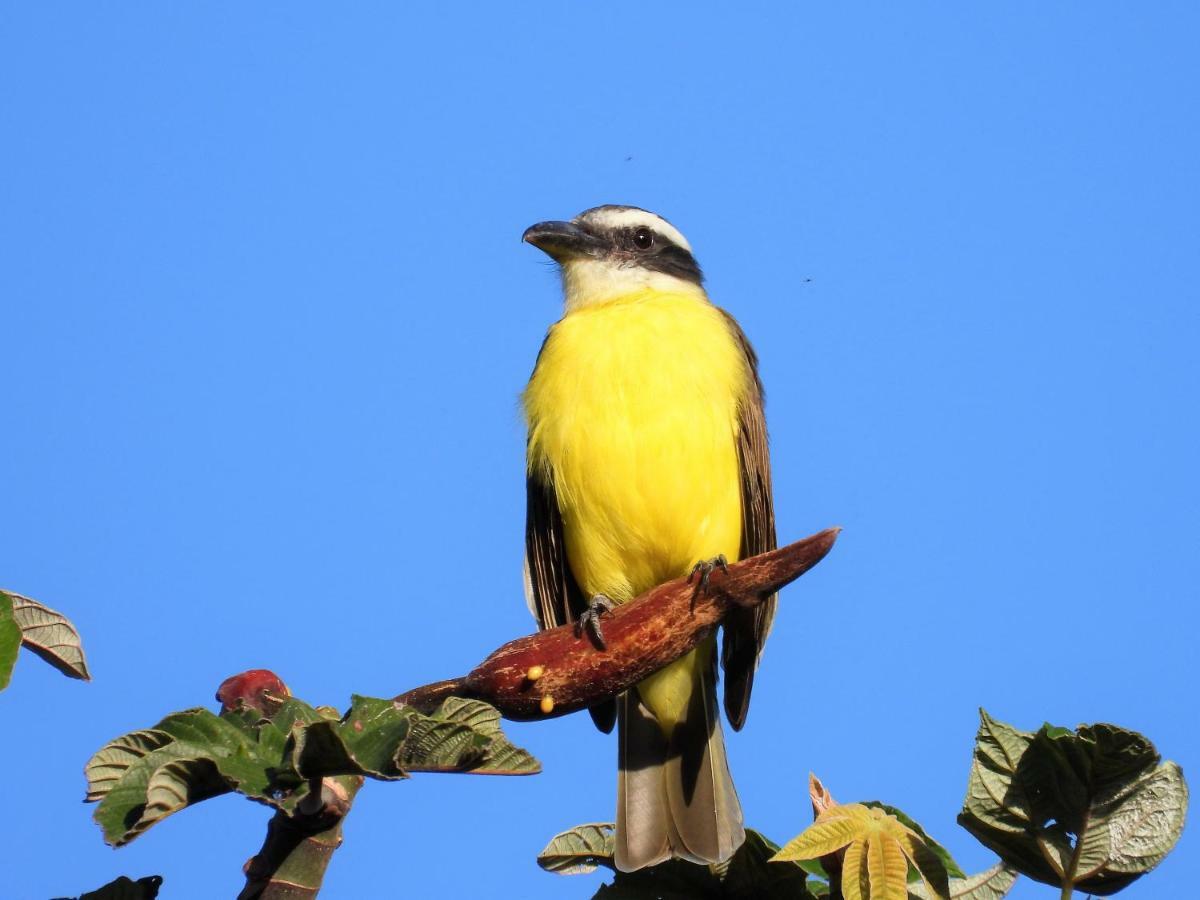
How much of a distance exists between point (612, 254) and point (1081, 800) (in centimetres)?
415

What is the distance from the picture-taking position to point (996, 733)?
2.47 metres

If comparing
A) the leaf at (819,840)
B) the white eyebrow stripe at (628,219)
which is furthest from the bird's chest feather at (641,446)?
the leaf at (819,840)

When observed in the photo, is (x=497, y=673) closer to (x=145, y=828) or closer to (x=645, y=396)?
(x=145, y=828)

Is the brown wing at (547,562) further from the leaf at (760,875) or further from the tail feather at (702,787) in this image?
the leaf at (760,875)

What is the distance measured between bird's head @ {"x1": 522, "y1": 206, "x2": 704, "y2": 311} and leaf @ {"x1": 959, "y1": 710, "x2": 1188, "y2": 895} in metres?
3.87

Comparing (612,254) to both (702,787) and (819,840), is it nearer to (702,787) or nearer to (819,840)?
(702,787)

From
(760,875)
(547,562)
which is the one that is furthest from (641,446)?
(760,875)

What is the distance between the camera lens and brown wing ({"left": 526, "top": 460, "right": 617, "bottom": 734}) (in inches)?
227

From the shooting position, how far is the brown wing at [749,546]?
219 inches

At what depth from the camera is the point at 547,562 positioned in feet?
19.2

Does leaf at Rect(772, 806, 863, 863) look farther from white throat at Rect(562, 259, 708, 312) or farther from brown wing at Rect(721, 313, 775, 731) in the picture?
white throat at Rect(562, 259, 708, 312)

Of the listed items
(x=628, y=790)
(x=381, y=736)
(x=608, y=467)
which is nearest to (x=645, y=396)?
(x=608, y=467)

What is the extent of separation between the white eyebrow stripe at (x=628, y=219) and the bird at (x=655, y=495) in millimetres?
497

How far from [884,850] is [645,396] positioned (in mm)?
3210
